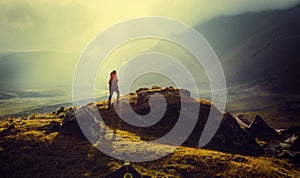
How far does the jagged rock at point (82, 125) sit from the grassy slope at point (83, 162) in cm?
101

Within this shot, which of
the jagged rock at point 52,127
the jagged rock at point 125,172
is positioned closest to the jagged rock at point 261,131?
the jagged rock at point 125,172

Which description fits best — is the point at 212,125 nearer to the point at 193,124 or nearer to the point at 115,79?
the point at 193,124

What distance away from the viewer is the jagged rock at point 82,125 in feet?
89.8

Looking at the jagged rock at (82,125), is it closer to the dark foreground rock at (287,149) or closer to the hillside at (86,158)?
the hillside at (86,158)

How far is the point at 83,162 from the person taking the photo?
23.4 m

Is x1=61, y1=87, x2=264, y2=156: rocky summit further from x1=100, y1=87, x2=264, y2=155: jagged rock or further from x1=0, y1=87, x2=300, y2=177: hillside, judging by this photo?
x1=0, y1=87, x2=300, y2=177: hillside

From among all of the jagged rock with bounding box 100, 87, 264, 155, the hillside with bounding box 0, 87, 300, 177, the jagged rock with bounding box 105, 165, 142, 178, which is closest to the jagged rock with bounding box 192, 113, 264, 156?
the jagged rock with bounding box 100, 87, 264, 155

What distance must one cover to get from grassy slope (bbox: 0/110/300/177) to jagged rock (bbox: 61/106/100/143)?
1.01 metres

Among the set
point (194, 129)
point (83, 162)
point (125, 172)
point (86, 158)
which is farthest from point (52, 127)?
point (194, 129)

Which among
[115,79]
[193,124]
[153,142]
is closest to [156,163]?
→ [153,142]

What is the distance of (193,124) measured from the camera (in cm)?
3294

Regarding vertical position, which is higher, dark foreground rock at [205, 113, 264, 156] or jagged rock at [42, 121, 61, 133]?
jagged rock at [42, 121, 61, 133]

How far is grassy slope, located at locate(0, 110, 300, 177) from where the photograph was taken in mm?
22192

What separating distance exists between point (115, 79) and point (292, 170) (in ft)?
71.1
